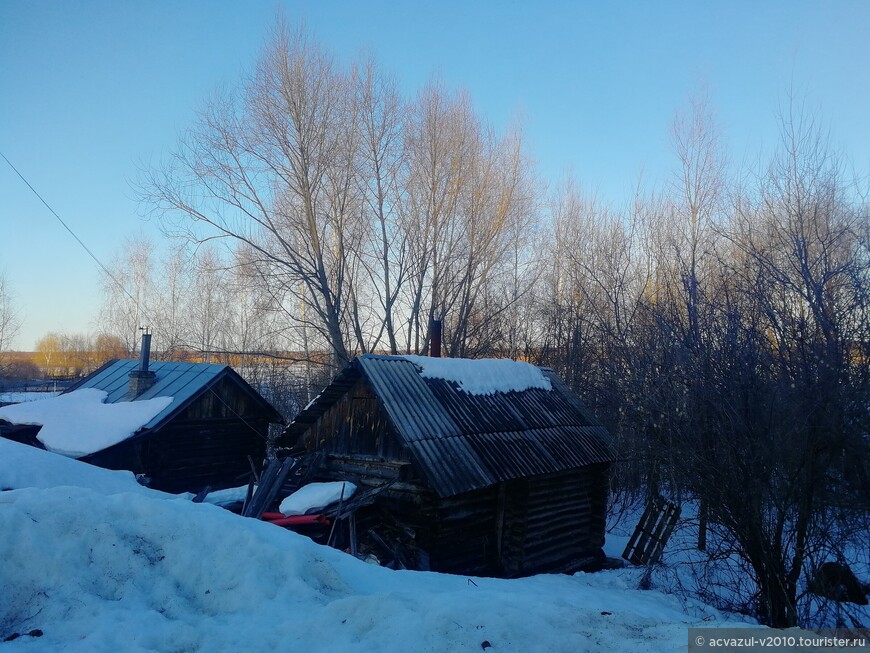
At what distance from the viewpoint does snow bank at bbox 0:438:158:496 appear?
8.08 m

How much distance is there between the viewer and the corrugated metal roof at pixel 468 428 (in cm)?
878

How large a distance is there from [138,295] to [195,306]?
13.4 feet

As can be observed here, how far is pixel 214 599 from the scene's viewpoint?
4301 mm

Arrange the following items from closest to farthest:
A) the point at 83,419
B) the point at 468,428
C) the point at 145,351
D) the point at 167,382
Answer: the point at 468,428 → the point at 83,419 → the point at 167,382 → the point at 145,351

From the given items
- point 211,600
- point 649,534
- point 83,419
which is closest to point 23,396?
point 83,419

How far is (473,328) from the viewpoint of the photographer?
23859mm

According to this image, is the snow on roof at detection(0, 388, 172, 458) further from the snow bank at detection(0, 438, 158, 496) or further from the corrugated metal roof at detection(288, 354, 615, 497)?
the corrugated metal roof at detection(288, 354, 615, 497)

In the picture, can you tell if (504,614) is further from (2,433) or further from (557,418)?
(2,433)

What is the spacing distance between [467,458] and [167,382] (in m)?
10.7

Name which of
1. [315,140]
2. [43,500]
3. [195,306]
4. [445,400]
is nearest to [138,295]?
[195,306]

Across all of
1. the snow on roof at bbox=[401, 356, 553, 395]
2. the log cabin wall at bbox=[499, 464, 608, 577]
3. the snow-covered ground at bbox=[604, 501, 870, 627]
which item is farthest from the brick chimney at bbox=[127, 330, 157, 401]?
the snow-covered ground at bbox=[604, 501, 870, 627]

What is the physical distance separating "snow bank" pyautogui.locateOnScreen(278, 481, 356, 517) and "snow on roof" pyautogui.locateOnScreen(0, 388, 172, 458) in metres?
6.58

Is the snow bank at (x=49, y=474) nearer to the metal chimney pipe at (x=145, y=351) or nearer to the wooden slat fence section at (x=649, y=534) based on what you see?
the metal chimney pipe at (x=145, y=351)

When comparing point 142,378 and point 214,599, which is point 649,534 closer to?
point 214,599
